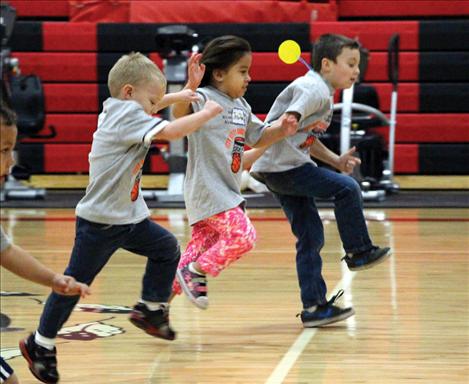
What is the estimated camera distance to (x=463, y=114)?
11000mm

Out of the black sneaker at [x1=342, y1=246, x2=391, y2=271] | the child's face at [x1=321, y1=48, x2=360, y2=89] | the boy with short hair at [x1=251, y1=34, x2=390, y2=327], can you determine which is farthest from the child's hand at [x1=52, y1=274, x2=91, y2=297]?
the child's face at [x1=321, y1=48, x2=360, y2=89]

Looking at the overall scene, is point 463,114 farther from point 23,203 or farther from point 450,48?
point 23,203

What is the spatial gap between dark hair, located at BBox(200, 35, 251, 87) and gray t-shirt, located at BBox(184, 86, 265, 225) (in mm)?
119

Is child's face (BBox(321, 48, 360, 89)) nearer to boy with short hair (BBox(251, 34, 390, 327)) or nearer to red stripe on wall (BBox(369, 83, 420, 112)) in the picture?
boy with short hair (BBox(251, 34, 390, 327))

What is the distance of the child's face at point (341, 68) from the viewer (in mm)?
4949

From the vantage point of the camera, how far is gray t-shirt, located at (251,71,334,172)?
4.79 meters

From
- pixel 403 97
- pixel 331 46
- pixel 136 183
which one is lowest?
pixel 403 97

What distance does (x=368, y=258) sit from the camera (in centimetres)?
482

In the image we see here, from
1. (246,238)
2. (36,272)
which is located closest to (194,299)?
(246,238)

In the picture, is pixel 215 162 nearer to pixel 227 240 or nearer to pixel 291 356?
pixel 227 240

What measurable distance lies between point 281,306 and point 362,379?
4.92ft

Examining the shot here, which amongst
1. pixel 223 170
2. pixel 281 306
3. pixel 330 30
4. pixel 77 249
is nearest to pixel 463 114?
pixel 330 30

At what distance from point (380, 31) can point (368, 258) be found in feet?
21.5

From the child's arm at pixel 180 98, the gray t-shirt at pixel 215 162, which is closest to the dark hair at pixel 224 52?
the gray t-shirt at pixel 215 162
